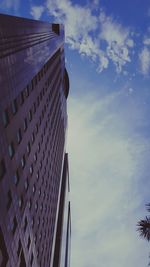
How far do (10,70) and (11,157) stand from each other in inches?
439

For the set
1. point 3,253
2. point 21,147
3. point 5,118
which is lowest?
point 3,253

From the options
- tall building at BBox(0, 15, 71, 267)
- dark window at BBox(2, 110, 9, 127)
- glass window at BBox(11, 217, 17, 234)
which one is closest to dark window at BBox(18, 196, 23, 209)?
tall building at BBox(0, 15, 71, 267)

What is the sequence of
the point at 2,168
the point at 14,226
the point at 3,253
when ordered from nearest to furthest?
the point at 3,253 → the point at 2,168 → the point at 14,226

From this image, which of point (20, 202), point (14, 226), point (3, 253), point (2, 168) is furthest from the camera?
point (20, 202)

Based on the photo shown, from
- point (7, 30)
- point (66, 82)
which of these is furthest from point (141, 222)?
point (66, 82)

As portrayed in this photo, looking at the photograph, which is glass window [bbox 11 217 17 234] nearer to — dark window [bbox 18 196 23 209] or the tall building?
the tall building

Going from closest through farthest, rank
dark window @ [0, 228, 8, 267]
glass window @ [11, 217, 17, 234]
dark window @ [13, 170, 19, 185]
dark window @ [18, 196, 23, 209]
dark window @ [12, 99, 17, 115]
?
dark window @ [0, 228, 8, 267] → glass window @ [11, 217, 17, 234] → dark window @ [13, 170, 19, 185] → dark window @ [12, 99, 17, 115] → dark window @ [18, 196, 23, 209]

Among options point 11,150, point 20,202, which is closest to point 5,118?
point 11,150

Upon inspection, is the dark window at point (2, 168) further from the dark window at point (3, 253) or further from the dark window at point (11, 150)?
the dark window at point (3, 253)

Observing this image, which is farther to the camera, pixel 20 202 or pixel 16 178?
pixel 20 202

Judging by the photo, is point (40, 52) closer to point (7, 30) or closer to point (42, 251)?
point (7, 30)

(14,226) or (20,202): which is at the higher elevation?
(20,202)

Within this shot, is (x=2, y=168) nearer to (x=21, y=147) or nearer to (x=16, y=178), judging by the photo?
(x=16, y=178)

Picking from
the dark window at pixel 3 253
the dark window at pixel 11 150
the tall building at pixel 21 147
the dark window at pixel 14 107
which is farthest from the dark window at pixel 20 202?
the dark window at pixel 14 107
